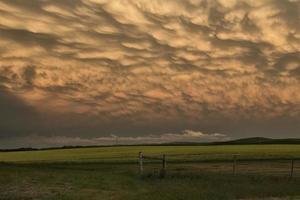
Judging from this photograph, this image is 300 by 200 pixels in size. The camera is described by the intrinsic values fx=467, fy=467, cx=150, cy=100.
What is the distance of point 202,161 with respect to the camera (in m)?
61.2

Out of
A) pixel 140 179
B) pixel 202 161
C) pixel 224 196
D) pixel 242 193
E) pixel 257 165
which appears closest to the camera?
pixel 224 196

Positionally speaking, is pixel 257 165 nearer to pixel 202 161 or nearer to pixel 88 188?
pixel 202 161

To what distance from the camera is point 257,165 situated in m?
54.4

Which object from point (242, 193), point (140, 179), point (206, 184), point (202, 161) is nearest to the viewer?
point (242, 193)

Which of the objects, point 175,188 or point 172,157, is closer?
point 175,188

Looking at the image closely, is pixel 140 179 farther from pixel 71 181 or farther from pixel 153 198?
pixel 153 198

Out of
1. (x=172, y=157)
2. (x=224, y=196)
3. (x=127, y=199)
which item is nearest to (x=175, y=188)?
(x=224, y=196)

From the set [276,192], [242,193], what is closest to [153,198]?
[242,193]

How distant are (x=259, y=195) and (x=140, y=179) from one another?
394 inches

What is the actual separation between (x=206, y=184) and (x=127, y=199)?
9.34 metres

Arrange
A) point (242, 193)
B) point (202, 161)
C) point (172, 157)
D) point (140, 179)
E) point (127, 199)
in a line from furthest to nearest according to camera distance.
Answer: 1. point (172, 157)
2. point (202, 161)
3. point (140, 179)
4. point (242, 193)
5. point (127, 199)

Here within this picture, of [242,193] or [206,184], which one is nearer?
[242,193]

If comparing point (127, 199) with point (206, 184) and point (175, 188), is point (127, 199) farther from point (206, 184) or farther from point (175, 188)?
point (206, 184)

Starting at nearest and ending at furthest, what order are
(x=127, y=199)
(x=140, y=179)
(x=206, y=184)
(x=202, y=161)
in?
(x=127, y=199) < (x=206, y=184) < (x=140, y=179) < (x=202, y=161)
